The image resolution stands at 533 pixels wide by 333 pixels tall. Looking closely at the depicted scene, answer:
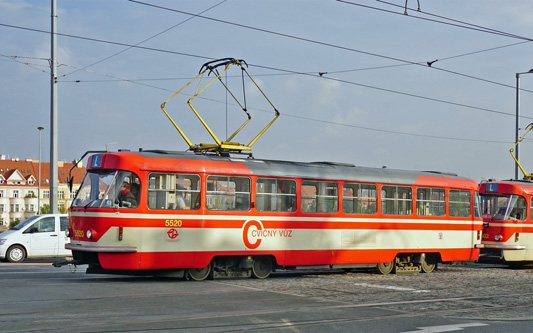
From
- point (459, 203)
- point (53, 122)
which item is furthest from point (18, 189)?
point (459, 203)

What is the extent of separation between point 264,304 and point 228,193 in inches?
194

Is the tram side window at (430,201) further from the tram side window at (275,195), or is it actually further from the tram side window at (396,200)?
the tram side window at (275,195)

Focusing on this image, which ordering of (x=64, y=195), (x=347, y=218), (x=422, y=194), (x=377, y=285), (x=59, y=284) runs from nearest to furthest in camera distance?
(x=59, y=284), (x=377, y=285), (x=347, y=218), (x=422, y=194), (x=64, y=195)

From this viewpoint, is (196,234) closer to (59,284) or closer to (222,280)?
(222,280)

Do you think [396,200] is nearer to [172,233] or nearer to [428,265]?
[428,265]

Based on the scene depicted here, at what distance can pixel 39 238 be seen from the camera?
24.4 metres

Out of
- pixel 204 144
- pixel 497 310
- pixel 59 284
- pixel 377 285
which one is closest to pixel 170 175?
pixel 204 144

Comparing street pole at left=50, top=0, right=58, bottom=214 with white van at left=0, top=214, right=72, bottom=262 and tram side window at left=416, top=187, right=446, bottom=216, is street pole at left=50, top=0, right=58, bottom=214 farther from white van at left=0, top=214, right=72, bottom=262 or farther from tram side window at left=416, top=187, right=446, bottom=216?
tram side window at left=416, top=187, right=446, bottom=216

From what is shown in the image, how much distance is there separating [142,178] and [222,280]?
2955 millimetres

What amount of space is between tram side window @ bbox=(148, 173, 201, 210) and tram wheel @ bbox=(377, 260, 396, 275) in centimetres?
597

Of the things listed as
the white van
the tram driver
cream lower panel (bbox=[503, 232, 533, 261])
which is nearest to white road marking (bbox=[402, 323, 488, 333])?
the tram driver

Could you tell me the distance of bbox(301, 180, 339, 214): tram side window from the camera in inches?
717

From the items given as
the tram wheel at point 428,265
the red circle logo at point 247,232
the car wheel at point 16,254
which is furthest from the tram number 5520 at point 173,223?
the car wheel at point 16,254

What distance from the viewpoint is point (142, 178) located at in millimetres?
15836
